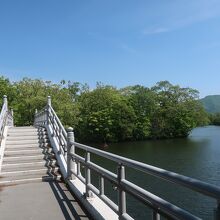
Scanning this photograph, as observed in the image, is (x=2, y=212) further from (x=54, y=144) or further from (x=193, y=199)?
(x=193, y=199)

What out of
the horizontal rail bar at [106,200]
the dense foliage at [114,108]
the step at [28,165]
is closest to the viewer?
the horizontal rail bar at [106,200]

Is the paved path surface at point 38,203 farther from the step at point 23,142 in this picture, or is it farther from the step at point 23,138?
the step at point 23,138

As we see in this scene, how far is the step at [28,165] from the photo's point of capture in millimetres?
8820

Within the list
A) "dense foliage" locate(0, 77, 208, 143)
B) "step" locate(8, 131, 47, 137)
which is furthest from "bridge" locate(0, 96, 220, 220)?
"dense foliage" locate(0, 77, 208, 143)

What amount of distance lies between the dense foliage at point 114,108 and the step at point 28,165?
38.3 metres

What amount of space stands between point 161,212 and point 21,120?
4752 cm

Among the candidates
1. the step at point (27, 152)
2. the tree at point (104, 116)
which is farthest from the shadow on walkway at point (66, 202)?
the tree at point (104, 116)

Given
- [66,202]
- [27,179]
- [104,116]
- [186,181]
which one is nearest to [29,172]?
[27,179]

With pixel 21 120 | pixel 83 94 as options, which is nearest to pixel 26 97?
pixel 21 120

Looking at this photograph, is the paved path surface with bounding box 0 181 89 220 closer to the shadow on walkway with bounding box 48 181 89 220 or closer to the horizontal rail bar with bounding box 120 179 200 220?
the shadow on walkway with bounding box 48 181 89 220

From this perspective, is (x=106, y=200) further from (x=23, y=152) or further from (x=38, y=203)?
(x=23, y=152)

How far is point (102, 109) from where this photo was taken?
222ft

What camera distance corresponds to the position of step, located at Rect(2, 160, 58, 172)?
8.82m

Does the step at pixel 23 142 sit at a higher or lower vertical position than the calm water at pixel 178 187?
higher
